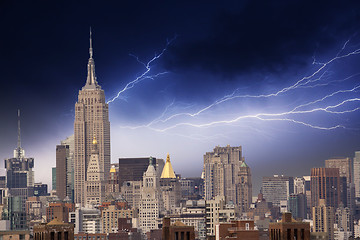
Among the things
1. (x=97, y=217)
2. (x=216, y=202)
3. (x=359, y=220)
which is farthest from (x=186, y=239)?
(x=359, y=220)

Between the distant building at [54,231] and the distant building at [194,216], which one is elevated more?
the distant building at [194,216]

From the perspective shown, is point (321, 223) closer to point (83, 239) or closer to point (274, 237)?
point (83, 239)

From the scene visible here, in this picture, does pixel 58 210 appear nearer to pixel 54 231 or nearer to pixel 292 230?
pixel 54 231

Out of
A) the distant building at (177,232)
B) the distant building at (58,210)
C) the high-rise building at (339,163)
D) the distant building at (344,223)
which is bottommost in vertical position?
the distant building at (177,232)

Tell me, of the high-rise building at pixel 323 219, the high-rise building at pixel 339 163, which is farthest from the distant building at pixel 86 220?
the high-rise building at pixel 339 163

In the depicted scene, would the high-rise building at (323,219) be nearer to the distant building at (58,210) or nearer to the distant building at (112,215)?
the distant building at (112,215)

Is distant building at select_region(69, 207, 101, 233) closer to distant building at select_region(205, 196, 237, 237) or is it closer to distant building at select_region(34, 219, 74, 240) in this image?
distant building at select_region(205, 196, 237, 237)

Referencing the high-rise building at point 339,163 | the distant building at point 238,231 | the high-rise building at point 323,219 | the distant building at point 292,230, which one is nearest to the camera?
the distant building at point 292,230

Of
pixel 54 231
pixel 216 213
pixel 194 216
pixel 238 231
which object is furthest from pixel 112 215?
pixel 54 231
